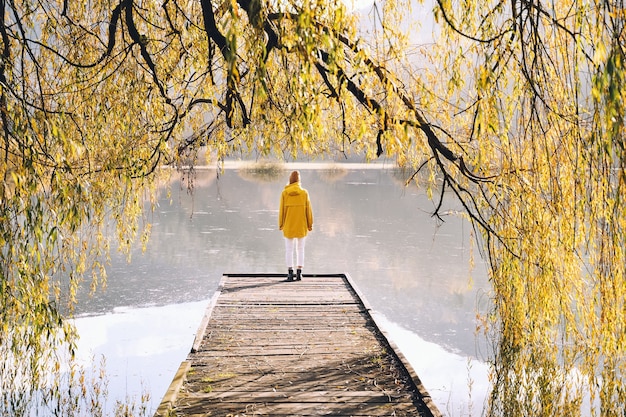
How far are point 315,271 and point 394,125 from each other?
35.6 feet

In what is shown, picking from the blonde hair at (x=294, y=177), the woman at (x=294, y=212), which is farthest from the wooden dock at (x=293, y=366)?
the blonde hair at (x=294, y=177)

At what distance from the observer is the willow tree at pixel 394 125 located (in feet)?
9.77

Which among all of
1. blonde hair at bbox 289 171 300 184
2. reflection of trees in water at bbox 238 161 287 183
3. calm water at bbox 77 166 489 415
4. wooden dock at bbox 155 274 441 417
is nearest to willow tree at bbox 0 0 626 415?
calm water at bbox 77 166 489 415

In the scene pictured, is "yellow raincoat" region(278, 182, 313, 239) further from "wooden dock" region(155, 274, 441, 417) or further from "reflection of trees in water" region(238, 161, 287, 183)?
"reflection of trees in water" region(238, 161, 287, 183)

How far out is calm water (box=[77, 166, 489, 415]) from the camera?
8.02 meters

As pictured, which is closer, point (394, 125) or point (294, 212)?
point (394, 125)

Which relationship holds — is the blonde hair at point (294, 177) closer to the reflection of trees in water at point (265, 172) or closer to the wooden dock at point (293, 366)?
the wooden dock at point (293, 366)

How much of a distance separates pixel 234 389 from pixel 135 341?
16.5 feet

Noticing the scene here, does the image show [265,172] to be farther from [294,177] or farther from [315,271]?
[294,177]

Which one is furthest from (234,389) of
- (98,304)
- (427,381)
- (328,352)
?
(98,304)

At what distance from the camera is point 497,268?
446cm

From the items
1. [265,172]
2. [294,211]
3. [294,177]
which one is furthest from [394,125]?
[265,172]

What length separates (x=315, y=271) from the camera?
46.0 feet

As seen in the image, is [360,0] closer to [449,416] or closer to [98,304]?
[449,416]
